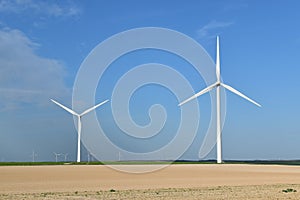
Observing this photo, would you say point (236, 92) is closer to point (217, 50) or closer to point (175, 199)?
point (217, 50)

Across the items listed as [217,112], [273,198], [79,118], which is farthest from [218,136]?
[273,198]

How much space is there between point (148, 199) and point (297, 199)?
29.9 ft

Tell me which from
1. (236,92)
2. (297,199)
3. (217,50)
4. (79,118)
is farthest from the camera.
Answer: (79,118)

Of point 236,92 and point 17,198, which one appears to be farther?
point 236,92

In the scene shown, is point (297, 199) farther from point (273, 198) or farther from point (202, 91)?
point (202, 91)

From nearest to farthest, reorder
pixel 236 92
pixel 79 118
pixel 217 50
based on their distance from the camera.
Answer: pixel 236 92 < pixel 217 50 < pixel 79 118

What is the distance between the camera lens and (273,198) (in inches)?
1273

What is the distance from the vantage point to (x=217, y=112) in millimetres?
108000

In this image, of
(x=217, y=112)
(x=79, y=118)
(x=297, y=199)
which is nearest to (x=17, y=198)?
(x=297, y=199)

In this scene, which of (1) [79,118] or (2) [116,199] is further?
(1) [79,118]

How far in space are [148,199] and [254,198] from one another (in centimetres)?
673

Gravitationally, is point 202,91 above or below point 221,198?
above

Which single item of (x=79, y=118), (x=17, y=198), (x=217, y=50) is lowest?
(x=17, y=198)

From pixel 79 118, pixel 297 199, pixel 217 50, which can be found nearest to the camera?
pixel 297 199
